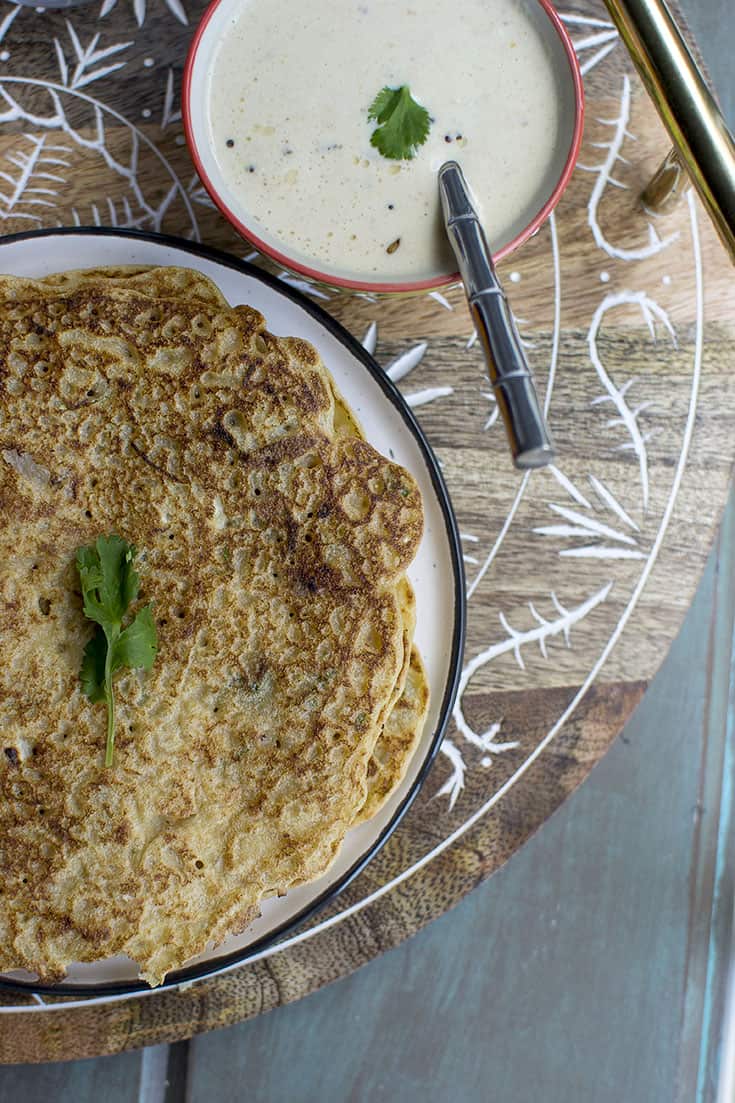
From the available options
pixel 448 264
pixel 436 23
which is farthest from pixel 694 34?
pixel 448 264

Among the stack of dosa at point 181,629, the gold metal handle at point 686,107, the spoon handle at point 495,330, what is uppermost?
the gold metal handle at point 686,107

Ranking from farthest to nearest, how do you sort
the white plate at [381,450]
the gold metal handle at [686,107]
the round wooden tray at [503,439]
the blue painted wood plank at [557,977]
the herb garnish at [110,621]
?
the blue painted wood plank at [557,977] < the round wooden tray at [503,439] < the white plate at [381,450] < the herb garnish at [110,621] < the gold metal handle at [686,107]

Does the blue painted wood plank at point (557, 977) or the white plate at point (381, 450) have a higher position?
the white plate at point (381, 450)

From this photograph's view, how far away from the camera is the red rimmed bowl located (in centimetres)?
122

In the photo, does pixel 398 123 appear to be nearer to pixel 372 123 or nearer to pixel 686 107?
pixel 372 123

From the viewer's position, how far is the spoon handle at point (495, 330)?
1019 millimetres

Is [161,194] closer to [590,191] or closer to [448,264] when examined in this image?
[448,264]

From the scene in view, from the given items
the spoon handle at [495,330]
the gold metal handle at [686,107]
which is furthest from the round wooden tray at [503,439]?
the gold metal handle at [686,107]

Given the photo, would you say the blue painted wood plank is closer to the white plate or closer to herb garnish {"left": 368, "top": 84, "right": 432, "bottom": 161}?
the white plate

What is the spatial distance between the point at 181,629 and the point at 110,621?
0.08m

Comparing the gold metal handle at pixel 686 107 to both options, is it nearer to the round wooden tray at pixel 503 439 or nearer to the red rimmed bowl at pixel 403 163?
the red rimmed bowl at pixel 403 163

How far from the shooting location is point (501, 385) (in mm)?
1068

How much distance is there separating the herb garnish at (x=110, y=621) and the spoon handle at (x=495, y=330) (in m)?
0.45

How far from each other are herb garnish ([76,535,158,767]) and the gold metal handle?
0.70 meters
